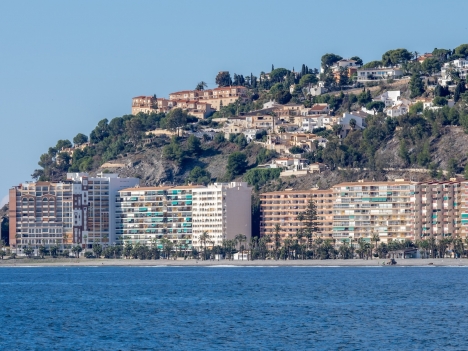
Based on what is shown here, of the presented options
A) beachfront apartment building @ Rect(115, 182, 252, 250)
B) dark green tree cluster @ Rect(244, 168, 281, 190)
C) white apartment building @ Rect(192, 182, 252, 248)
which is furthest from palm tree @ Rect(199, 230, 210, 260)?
dark green tree cluster @ Rect(244, 168, 281, 190)

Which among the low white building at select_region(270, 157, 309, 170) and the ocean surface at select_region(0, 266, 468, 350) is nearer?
Result: the ocean surface at select_region(0, 266, 468, 350)

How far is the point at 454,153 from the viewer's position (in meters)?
169

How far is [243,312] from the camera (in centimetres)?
8006

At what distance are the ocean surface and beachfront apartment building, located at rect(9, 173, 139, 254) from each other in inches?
1849

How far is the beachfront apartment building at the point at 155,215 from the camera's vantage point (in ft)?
560

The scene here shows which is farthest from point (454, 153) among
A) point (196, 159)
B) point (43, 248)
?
point (43, 248)

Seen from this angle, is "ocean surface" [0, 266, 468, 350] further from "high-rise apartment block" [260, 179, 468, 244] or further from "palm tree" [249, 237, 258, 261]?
"palm tree" [249, 237, 258, 261]

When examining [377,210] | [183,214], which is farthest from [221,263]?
[377,210]

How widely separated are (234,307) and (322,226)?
256 ft

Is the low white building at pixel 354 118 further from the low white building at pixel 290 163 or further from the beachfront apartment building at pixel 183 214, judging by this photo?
the beachfront apartment building at pixel 183 214

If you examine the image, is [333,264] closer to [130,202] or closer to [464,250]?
[464,250]

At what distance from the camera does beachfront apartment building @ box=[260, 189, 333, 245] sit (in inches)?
6344

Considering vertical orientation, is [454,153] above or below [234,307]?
above

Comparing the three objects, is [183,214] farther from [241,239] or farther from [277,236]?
[277,236]
